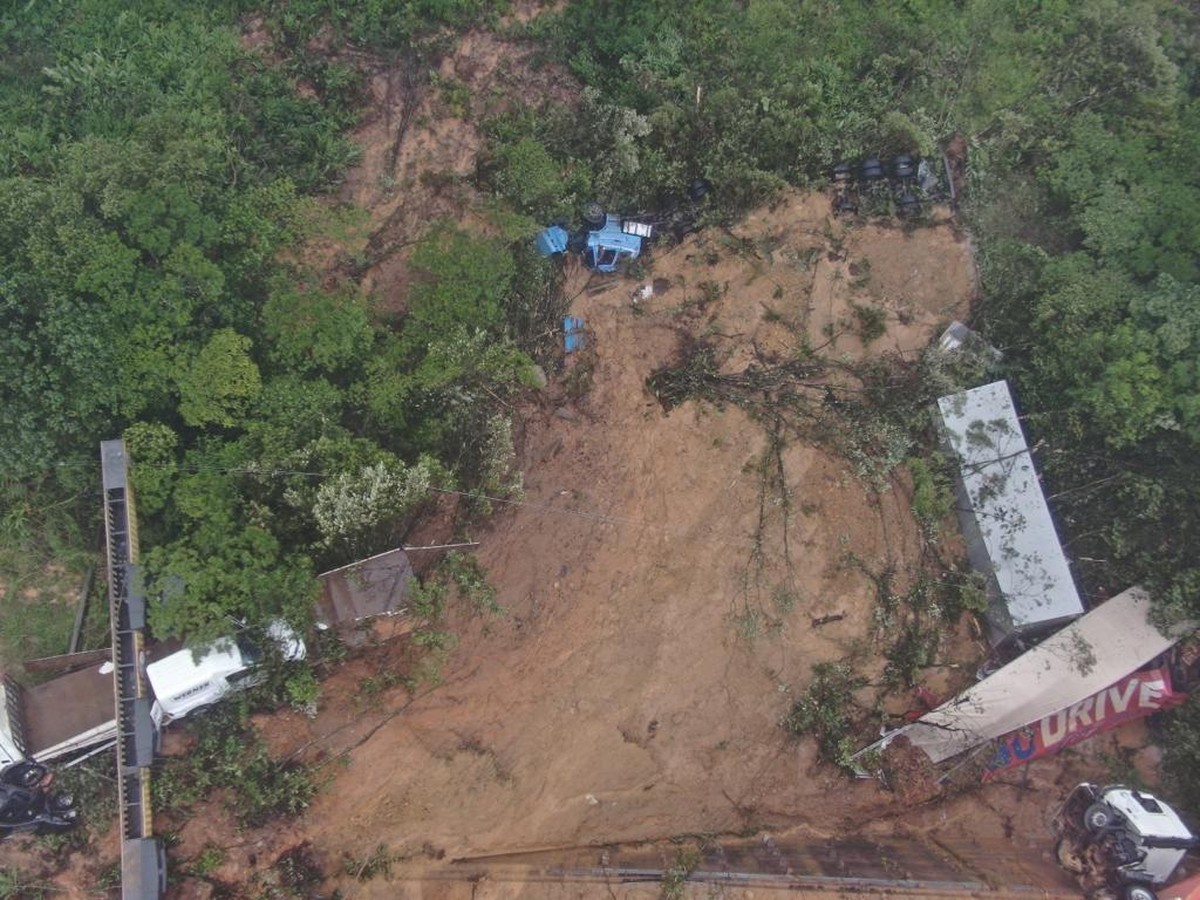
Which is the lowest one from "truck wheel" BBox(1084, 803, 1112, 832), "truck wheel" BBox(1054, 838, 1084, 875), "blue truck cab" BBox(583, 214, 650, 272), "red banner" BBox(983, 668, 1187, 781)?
"truck wheel" BBox(1054, 838, 1084, 875)

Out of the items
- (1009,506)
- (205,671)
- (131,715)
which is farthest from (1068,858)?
(131,715)

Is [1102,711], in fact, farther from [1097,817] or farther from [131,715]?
[131,715]

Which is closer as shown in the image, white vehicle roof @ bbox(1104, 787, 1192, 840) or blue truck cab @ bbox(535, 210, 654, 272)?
white vehicle roof @ bbox(1104, 787, 1192, 840)

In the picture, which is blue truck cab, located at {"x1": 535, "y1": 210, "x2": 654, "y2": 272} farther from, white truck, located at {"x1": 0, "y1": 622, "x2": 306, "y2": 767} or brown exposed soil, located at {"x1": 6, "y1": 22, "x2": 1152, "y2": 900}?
white truck, located at {"x1": 0, "y1": 622, "x2": 306, "y2": 767}

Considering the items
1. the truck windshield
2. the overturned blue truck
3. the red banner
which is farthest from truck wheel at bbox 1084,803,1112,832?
the truck windshield

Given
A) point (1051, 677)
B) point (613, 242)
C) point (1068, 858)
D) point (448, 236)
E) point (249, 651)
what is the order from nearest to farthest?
point (249, 651)
point (1051, 677)
point (1068, 858)
point (448, 236)
point (613, 242)

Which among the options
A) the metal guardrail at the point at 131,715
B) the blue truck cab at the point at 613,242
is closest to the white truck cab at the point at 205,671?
the metal guardrail at the point at 131,715

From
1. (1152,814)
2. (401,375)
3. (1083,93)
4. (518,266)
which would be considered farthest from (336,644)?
(1083,93)

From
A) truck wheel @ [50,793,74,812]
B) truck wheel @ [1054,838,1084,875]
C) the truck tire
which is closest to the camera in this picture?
truck wheel @ [50,793,74,812]
